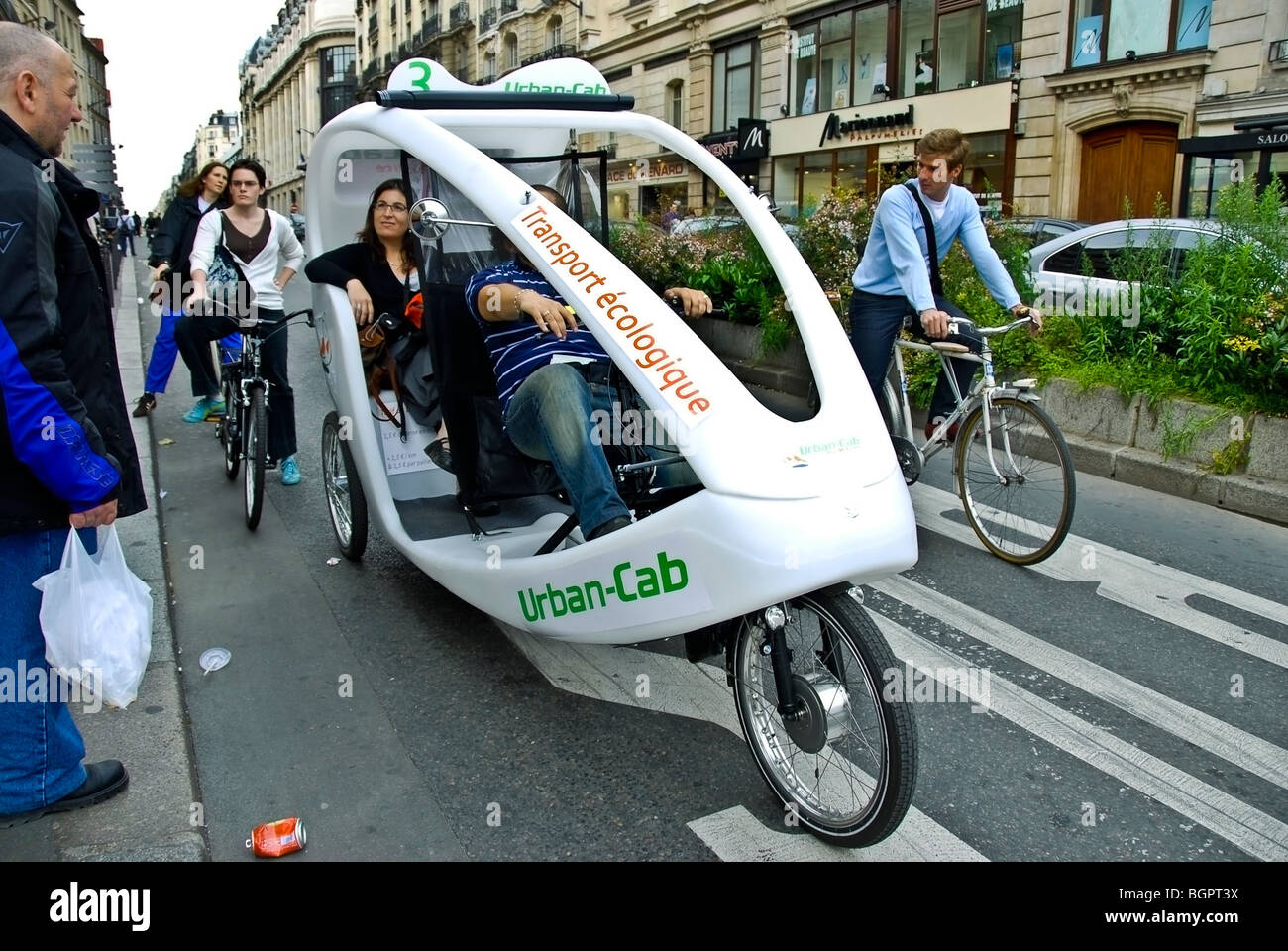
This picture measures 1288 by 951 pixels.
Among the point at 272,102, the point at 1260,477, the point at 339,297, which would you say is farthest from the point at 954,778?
the point at 272,102

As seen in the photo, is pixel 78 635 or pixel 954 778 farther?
pixel 954 778

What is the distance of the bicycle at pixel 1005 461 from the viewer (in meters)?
4.76

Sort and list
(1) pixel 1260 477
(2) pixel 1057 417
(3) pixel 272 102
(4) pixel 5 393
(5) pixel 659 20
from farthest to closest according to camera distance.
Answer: (3) pixel 272 102 → (5) pixel 659 20 → (2) pixel 1057 417 → (1) pixel 1260 477 → (4) pixel 5 393

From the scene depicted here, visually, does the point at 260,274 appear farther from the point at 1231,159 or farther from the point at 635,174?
the point at 1231,159

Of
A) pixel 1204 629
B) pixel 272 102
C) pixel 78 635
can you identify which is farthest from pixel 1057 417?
pixel 272 102

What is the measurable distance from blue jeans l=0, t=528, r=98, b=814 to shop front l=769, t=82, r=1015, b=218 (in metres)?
16.8

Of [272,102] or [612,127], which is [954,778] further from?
[272,102]

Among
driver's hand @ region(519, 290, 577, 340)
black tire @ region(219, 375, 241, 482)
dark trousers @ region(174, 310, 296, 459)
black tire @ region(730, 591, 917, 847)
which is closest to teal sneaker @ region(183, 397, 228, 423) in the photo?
dark trousers @ region(174, 310, 296, 459)

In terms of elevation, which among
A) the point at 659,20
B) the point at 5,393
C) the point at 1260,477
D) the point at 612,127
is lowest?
the point at 1260,477

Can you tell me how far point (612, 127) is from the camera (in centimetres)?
407

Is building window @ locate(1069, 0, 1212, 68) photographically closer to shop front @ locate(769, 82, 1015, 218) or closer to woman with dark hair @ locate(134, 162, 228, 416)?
shop front @ locate(769, 82, 1015, 218)

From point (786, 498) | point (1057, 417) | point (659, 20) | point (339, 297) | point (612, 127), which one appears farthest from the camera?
point (659, 20)
